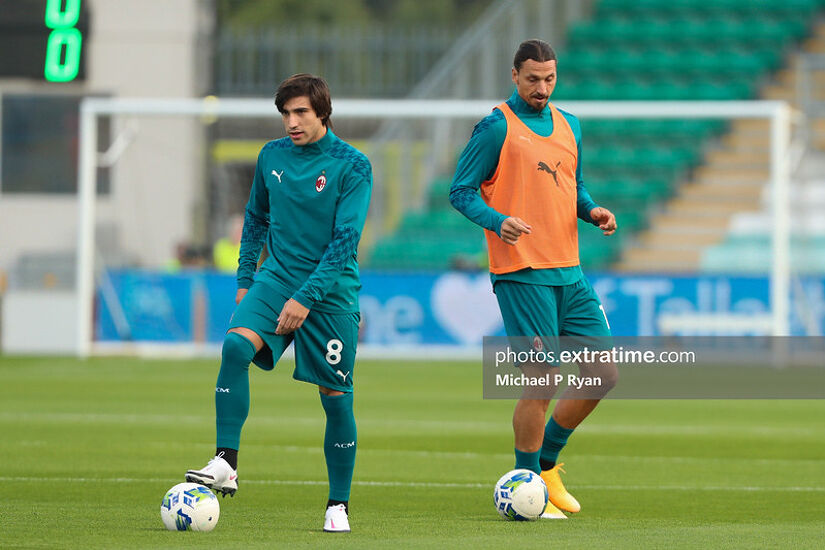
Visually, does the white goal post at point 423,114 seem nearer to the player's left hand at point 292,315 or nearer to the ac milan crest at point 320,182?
the ac milan crest at point 320,182

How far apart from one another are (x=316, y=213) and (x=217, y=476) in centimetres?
110

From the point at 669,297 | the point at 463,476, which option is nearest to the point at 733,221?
the point at 669,297

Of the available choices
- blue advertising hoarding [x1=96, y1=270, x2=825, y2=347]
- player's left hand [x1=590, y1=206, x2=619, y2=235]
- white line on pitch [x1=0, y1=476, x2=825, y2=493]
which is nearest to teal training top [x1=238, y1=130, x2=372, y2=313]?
player's left hand [x1=590, y1=206, x2=619, y2=235]

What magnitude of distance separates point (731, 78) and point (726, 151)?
1906 mm

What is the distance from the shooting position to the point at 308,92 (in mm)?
6020

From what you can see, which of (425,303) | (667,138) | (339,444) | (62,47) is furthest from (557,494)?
(667,138)

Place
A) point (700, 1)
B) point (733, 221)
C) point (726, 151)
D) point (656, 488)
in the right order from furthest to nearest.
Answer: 1. point (700, 1)
2. point (726, 151)
3. point (733, 221)
4. point (656, 488)

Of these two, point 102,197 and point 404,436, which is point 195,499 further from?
point 102,197

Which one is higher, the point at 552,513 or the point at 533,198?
the point at 533,198

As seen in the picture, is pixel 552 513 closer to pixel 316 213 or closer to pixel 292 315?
pixel 292 315

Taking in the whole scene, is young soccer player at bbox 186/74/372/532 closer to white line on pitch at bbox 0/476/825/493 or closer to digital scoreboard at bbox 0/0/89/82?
white line on pitch at bbox 0/476/825/493

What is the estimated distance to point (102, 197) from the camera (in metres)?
23.2

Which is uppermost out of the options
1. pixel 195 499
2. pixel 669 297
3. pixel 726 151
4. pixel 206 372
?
pixel 726 151

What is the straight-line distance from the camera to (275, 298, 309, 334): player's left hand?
5.90 metres
